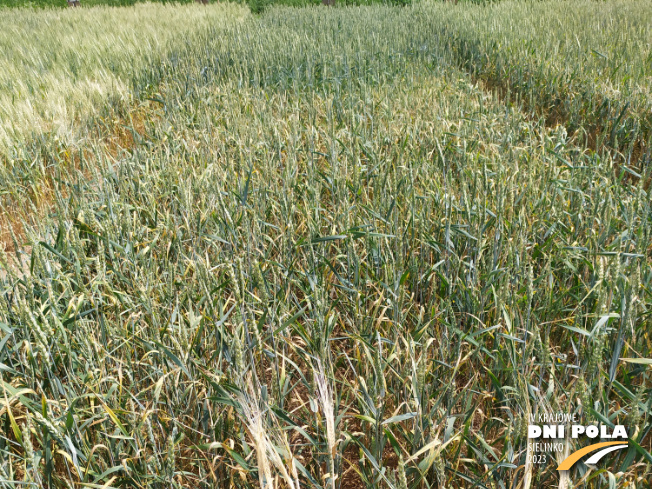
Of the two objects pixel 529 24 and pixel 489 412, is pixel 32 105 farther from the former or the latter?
pixel 529 24

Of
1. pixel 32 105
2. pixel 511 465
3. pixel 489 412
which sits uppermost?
pixel 32 105

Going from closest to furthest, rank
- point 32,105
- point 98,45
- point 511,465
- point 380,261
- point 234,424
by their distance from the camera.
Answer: point 511,465, point 234,424, point 380,261, point 32,105, point 98,45

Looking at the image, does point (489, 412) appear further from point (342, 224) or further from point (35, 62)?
point (35, 62)

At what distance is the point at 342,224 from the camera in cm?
198

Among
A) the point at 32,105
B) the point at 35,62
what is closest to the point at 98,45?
the point at 35,62

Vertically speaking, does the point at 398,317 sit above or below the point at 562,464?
below

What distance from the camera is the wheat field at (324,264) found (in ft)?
3.82

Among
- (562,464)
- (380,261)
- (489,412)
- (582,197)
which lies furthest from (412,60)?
(562,464)

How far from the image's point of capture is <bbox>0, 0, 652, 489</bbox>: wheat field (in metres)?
1.17

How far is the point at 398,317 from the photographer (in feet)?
5.29

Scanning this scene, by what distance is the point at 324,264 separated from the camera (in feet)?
6.31

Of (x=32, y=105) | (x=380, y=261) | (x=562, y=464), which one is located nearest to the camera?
(x=562, y=464)

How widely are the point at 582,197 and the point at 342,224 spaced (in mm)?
1106

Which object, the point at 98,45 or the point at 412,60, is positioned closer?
the point at 412,60
